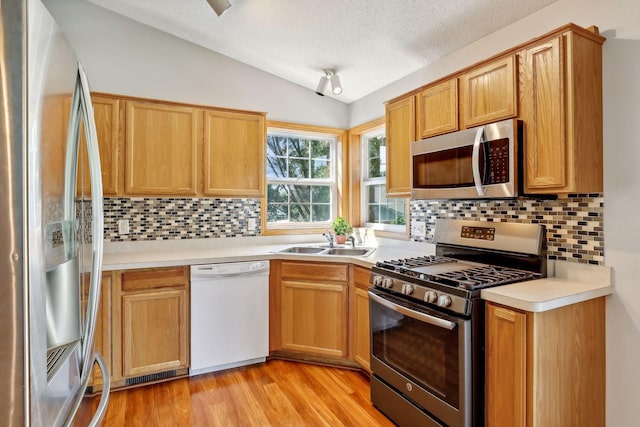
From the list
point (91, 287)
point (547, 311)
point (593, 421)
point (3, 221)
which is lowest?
point (593, 421)

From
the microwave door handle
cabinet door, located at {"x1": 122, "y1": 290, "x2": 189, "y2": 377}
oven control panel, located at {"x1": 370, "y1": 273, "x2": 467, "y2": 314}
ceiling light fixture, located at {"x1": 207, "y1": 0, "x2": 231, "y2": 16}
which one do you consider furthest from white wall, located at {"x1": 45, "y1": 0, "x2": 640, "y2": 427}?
cabinet door, located at {"x1": 122, "y1": 290, "x2": 189, "y2": 377}

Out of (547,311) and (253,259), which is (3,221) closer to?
(547,311)

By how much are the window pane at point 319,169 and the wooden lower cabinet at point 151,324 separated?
1716 mm

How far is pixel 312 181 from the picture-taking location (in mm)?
3738

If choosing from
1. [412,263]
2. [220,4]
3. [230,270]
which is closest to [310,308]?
[230,270]

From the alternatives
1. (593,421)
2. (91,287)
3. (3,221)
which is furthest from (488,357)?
(3,221)

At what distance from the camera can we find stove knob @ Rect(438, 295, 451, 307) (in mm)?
1719

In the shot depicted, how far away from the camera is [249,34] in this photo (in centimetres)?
283

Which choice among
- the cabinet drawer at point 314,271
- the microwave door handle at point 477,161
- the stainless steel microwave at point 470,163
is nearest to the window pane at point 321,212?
the cabinet drawer at point 314,271

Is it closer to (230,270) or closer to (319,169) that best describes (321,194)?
(319,169)

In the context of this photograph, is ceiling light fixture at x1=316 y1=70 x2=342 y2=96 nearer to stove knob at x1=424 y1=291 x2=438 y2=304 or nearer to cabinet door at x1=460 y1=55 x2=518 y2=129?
cabinet door at x1=460 y1=55 x2=518 y2=129

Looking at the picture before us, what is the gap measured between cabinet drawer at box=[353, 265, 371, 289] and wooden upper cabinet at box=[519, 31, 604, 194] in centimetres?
116

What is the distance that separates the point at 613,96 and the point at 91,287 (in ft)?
7.72

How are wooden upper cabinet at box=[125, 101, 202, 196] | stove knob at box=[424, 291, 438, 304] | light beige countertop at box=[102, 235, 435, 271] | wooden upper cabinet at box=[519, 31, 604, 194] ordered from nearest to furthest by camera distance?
wooden upper cabinet at box=[519, 31, 604, 194] < stove knob at box=[424, 291, 438, 304] < light beige countertop at box=[102, 235, 435, 271] < wooden upper cabinet at box=[125, 101, 202, 196]
